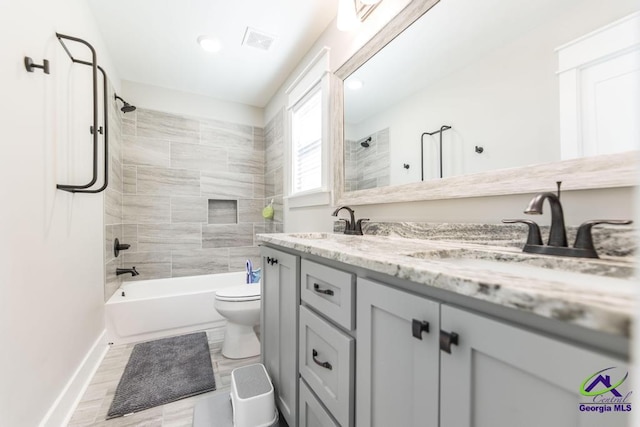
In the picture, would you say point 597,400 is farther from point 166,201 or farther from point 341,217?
point 166,201

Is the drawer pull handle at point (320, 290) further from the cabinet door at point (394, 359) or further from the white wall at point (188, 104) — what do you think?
the white wall at point (188, 104)

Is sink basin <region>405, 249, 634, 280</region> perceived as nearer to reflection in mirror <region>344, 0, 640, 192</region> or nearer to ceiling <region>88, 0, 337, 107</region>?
reflection in mirror <region>344, 0, 640, 192</region>

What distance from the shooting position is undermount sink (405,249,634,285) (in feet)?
1.92

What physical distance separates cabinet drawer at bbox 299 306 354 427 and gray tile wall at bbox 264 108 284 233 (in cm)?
191

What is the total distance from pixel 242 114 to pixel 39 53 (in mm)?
2197

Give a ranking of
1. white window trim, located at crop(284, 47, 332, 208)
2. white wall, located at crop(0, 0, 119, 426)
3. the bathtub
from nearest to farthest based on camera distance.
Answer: white wall, located at crop(0, 0, 119, 426) < white window trim, located at crop(284, 47, 332, 208) < the bathtub

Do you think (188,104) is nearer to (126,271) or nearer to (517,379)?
(126,271)

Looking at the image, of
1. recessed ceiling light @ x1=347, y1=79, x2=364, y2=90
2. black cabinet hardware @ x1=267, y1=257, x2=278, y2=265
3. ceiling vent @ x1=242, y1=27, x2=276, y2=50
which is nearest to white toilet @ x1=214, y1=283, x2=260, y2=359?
black cabinet hardware @ x1=267, y1=257, x2=278, y2=265

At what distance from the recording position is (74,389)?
1497 mm

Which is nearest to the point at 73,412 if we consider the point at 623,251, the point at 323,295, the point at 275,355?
the point at 275,355

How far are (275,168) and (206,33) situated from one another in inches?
54.7

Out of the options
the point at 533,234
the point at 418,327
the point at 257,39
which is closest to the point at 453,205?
the point at 533,234

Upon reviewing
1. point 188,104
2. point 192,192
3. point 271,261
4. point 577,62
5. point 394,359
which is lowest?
point 394,359

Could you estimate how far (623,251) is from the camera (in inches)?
25.7
